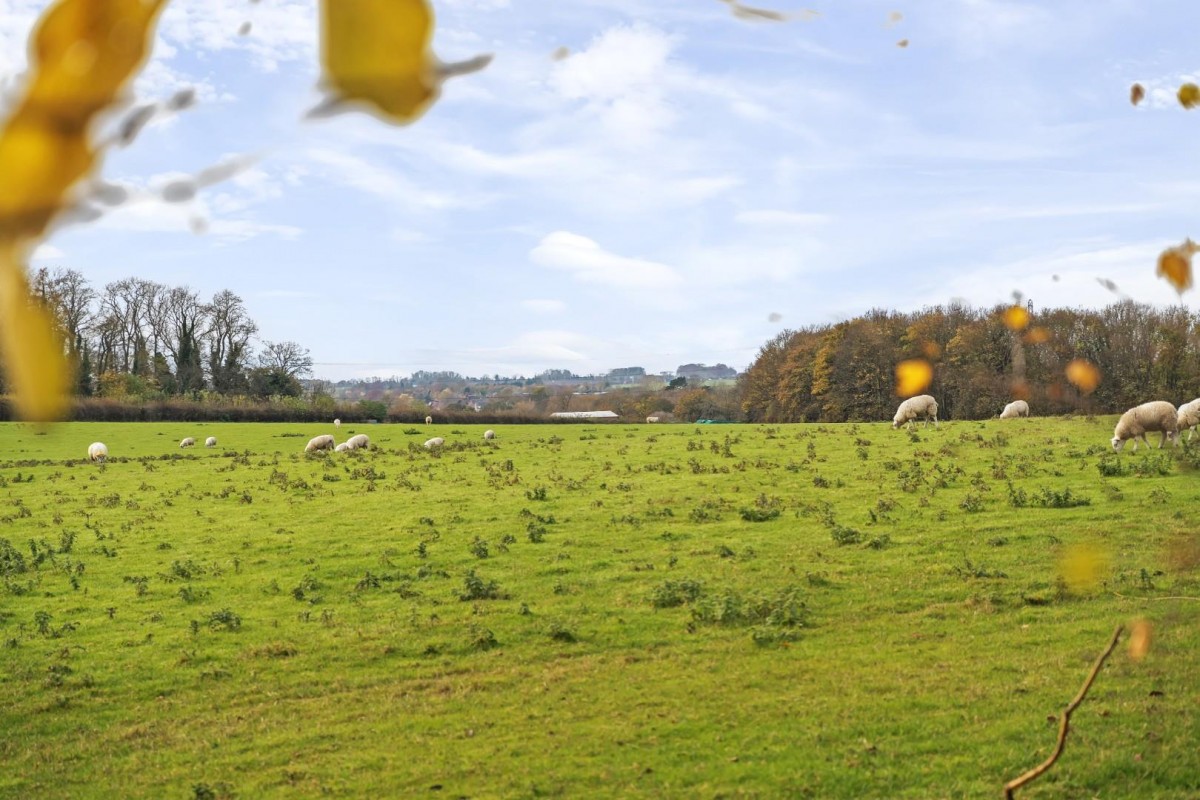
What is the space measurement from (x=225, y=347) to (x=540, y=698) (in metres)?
6.58

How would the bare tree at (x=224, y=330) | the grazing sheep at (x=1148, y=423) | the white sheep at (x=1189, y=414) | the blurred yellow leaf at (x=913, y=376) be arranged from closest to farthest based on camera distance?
the bare tree at (x=224, y=330) → the grazing sheep at (x=1148, y=423) → the white sheep at (x=1189, y=414) → the blurred yellow leaf at (x=913, y=376)

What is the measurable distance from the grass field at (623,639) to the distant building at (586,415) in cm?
5340

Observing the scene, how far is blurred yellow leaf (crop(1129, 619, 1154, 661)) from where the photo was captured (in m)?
8.18

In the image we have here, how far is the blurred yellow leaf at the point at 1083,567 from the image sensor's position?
13.1m

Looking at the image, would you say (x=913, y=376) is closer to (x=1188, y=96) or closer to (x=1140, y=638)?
(x=1140, y=638)

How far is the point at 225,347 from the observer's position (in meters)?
4.59

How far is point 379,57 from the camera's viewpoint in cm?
72

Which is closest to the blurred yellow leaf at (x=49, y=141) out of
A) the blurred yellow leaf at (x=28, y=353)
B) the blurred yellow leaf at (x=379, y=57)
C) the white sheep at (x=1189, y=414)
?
the blurred yellow leaf at (x=28, y=353)

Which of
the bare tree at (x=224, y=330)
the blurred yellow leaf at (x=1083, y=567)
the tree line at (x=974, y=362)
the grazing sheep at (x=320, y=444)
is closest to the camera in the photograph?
the bare tree at (x=224, y=330)

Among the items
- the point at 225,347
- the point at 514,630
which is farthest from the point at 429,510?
the point at 225,347

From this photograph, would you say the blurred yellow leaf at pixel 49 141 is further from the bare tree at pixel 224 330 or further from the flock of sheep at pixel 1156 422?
the flock of sheep at pixel 1156 422

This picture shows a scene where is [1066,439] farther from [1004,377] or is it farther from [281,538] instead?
[281,538]

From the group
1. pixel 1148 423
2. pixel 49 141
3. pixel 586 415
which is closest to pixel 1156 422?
pixel 1148 423

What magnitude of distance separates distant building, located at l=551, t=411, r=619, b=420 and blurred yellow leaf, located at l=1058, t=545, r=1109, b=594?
6196 centimetres
